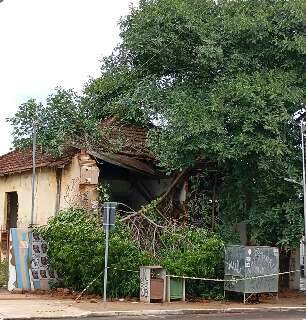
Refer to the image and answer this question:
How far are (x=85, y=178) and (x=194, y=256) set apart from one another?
14.5ft

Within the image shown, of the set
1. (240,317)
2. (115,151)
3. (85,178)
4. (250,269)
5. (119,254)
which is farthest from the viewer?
(115,151)

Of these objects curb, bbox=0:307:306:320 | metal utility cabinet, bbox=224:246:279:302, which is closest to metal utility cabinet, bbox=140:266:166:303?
curb, bbox=0:307:306:320

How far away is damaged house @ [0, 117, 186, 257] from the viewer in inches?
789

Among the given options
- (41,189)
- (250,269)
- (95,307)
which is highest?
(41,189)

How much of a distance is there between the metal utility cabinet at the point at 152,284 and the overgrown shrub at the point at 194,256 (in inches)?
14.9

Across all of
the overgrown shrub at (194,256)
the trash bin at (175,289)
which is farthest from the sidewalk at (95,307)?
the overgrown shrub at (194,256)

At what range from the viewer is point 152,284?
1753 cm

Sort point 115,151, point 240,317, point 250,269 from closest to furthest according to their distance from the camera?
point 240,317 < point 250,269 < point 115,151

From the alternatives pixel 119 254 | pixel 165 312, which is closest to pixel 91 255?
pixel 119 254

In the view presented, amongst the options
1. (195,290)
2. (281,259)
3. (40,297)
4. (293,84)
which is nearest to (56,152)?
(40,297)

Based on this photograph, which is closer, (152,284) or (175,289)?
(152,284)

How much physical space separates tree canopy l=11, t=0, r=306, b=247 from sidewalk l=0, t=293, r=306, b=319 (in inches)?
119

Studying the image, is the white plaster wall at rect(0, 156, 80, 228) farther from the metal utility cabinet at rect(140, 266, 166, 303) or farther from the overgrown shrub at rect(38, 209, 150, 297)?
the metal utility cabinet at rect(140, 266, 166, 303)

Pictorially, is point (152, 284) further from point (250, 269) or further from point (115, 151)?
point (115, 151)
